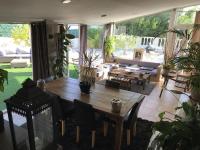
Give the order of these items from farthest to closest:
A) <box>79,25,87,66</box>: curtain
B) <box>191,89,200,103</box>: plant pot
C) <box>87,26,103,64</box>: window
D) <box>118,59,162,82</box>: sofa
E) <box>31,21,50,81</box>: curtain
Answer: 1. <box>87,26,103,64</box>: window
2. <box>118,59,162,82</box>: sofa
3. <box>79,25,87,66</box>: curtain
4. <box>31,21,50,81</box>: curtain
5. <box>191,89,200,103</box>: plant pot

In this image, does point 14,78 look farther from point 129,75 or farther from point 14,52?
point 129,75

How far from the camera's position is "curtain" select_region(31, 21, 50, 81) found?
4.36 meters

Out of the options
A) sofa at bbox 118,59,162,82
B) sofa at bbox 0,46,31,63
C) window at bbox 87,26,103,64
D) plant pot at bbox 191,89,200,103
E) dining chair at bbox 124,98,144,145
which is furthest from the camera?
sofa at bbox 0,46,31,63

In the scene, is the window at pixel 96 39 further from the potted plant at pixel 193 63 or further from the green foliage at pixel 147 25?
the potted plant at pixel 193 63

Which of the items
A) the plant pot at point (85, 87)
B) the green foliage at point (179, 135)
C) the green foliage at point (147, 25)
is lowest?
the plant pot at point (85, 87)

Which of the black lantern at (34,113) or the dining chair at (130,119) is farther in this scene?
the dining chair at (130,119)

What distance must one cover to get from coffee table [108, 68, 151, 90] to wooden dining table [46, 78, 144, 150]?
2363mm

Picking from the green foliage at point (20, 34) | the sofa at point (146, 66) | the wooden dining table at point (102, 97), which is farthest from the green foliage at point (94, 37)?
the wooden dining table at point (102, 97)

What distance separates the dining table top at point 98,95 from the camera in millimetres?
2672

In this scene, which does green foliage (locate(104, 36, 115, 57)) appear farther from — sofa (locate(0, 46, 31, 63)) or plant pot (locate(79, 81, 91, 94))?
plant pot (locate(79, 81, 91, 94))

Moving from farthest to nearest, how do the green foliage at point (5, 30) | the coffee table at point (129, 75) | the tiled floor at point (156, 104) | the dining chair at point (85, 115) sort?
the green foliage at point (5, 30) < the coffee table at point (129, 75) < the tiled floor at point (156, 104) < the dining chair at point (85, 115)

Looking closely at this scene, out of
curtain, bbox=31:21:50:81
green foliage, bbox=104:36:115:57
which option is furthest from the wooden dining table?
green foliage, bbox=104:36:115:57

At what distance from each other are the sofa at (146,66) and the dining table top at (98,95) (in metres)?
3.78

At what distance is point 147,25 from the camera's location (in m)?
7.98
